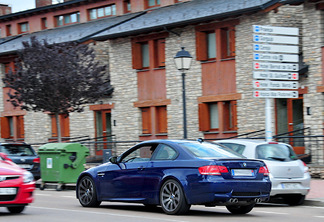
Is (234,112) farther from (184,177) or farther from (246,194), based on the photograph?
(184,177)

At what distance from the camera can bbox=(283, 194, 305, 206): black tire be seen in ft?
48.9

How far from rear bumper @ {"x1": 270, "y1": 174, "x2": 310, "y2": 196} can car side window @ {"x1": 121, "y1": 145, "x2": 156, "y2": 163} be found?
296cm

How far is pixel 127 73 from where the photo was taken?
3162 centimetres

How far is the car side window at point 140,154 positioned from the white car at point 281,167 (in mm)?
2569

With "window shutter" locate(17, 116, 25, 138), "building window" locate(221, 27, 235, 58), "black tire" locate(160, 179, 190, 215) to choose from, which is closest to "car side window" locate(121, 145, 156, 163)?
"black tire" locate(160, 179, 190, 215)

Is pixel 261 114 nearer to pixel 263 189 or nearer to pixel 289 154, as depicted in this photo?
pixel 289 154

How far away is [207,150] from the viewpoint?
12.4m

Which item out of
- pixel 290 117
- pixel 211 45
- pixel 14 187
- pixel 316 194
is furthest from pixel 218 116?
pixel 14 187

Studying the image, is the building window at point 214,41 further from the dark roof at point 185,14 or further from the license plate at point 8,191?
the license plate at point 8,191

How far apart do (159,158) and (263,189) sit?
198 centimetres

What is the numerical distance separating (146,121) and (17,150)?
417 inches

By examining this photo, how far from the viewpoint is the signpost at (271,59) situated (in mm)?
16469

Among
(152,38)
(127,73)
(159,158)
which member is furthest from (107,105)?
(159,158)

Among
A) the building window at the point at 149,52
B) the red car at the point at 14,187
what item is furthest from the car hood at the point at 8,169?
the building window at the point at 149,52
